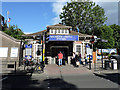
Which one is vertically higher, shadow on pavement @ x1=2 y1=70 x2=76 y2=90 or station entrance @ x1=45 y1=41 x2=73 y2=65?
station entrance @ x1=45 y1=41 x2=73 y2=65

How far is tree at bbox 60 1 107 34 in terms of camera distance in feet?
108

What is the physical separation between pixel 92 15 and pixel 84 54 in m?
18.0

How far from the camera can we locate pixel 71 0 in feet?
111

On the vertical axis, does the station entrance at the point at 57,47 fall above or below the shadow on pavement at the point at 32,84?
above

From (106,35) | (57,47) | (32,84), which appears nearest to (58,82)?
(32,84)

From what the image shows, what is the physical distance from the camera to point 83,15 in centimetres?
3300

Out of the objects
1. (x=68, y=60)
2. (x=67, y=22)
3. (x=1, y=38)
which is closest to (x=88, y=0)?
(x=67, y=22)

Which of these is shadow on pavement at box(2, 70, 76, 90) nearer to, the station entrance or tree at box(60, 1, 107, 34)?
Result: the station entrance

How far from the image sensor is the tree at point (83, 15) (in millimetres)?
32875

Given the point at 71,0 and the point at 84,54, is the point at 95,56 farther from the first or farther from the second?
the point at 71,0

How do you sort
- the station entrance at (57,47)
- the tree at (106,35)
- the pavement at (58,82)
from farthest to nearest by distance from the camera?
the tree at (106,35), the station entrance at (57,47), the pavement at (58,82)

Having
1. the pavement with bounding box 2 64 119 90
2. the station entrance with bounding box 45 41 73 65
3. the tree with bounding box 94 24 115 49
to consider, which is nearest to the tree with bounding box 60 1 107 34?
the tree with bounding box 94 24 115 49

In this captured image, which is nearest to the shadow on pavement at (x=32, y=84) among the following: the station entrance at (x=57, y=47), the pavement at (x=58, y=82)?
the pavement at (x=58, y=82)

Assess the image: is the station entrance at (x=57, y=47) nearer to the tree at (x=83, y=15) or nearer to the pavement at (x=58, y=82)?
the pavement at (x=58, y=82)
